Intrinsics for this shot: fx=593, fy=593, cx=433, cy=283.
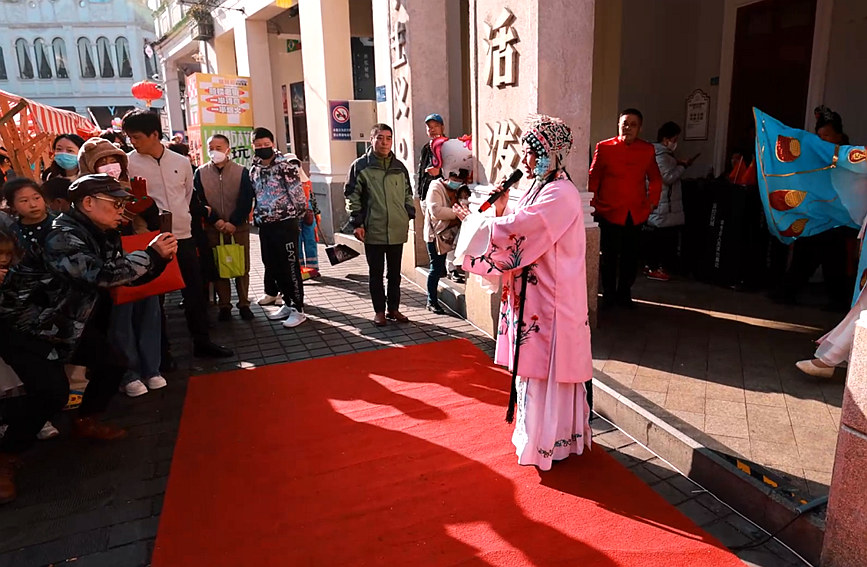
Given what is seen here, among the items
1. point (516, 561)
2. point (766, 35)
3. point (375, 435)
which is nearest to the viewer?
point (516, 561)

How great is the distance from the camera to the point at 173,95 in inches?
809

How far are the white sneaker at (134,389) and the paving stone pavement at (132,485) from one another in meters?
0.06

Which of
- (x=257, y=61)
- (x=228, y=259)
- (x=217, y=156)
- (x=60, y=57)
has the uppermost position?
(x=60, y=57)

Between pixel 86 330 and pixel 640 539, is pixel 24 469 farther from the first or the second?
pixel 640 539

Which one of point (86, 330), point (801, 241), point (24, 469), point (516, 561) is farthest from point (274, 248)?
point (801, 241)

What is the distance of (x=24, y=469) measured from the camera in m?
3.36

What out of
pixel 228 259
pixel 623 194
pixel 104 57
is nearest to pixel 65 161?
pixel 228 259

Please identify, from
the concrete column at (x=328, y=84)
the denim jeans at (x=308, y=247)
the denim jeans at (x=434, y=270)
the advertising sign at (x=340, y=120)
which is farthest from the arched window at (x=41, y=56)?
the denim jeans at (x=434, y=270)

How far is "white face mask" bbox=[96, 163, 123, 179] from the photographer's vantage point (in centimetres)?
396

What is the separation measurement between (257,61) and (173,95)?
9.76 metres

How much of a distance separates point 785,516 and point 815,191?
2.60 metres

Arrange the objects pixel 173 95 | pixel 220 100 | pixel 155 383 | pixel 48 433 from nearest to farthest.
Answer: pixel 48 433 → pixel 155 383 → pixel 220 100 → pixel 173 95

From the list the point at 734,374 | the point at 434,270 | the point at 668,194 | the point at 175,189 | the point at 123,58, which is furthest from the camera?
the point at 123,58

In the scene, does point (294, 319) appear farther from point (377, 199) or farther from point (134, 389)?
point (134, 389)
